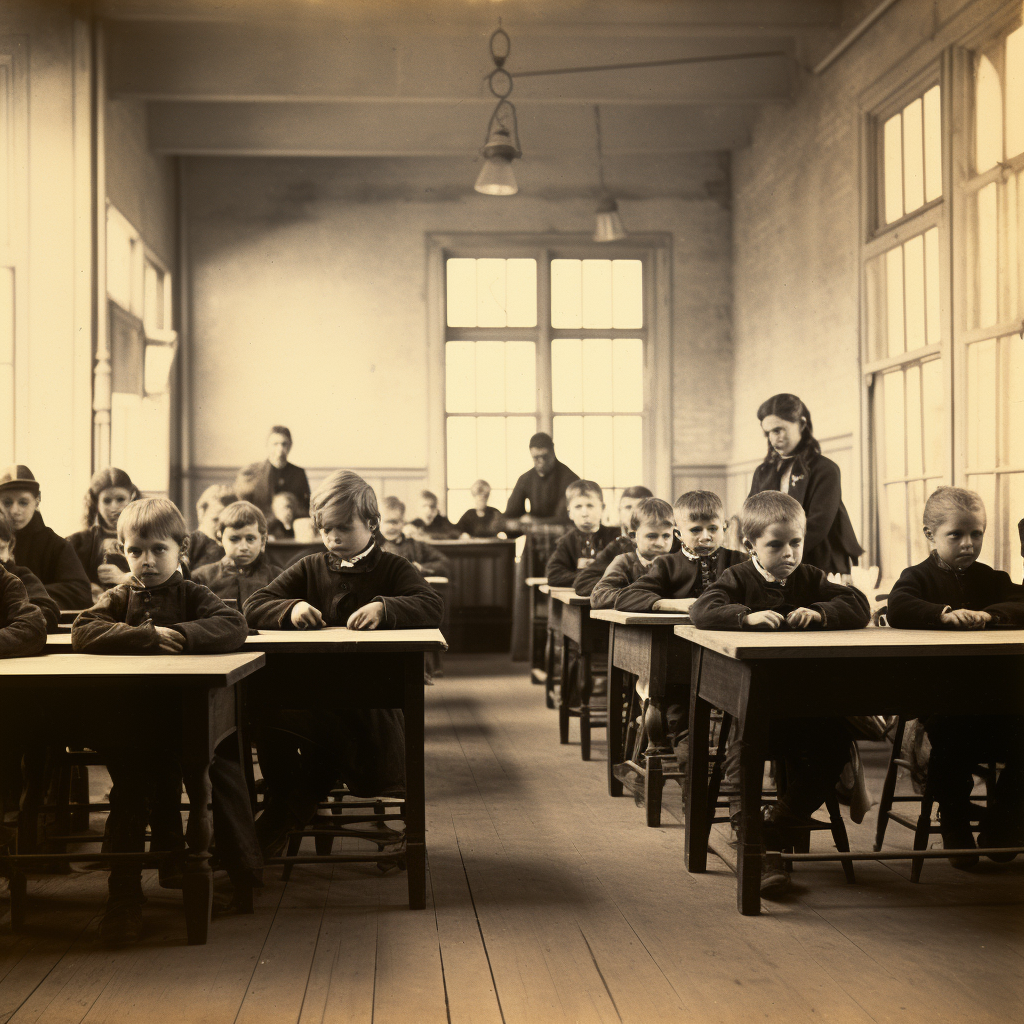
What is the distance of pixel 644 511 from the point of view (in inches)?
188

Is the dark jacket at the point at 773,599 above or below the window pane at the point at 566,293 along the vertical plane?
below

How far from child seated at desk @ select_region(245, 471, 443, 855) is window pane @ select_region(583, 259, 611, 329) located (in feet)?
29.3

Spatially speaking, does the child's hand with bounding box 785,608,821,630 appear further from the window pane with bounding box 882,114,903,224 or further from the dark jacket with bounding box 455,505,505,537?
the dark jacket with bounding box 455,505,505,537

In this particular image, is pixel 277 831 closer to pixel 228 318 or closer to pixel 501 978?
pixel 501 978

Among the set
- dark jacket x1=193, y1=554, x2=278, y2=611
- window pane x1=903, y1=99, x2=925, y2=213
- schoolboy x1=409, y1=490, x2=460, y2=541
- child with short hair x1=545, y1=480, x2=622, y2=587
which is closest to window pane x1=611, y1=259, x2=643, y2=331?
schoolboy x1=409, y1=490, x2=460, y2=541

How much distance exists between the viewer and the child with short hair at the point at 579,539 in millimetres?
6359

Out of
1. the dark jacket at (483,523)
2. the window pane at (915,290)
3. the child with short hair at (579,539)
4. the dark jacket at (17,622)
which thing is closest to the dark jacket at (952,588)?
the dark jacket at (17,622)

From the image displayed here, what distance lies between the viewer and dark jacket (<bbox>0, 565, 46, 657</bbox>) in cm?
268

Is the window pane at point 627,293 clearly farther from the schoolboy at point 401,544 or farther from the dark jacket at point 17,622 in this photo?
the dark jacket at point 17,622

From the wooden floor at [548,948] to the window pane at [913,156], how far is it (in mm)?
4896

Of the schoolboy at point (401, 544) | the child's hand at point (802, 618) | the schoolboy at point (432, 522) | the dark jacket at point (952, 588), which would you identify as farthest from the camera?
the schoolboy at point (432, 522)

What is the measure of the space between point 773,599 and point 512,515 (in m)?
6.56

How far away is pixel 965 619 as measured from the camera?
9.96 feet

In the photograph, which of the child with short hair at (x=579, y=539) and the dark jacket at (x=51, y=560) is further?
the child with short hair at (x=579, y=539)
